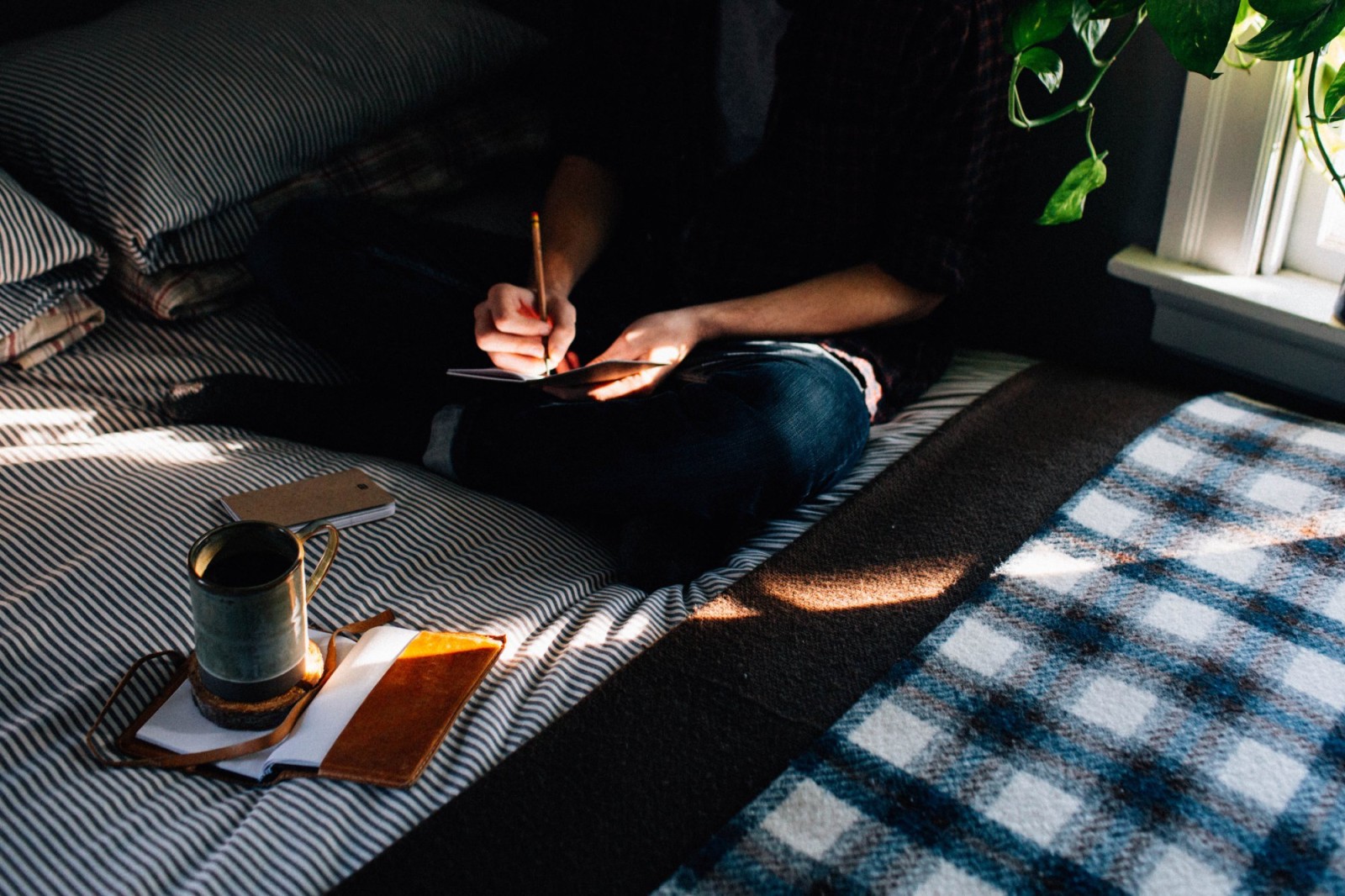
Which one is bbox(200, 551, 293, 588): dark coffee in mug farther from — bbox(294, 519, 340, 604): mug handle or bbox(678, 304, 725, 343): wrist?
bbox(678, 304, 725, 343): wrist

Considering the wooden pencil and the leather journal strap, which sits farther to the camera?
the wooden pencil

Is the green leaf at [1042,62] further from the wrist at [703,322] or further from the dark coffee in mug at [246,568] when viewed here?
the dark coffee in mug at [246,568]

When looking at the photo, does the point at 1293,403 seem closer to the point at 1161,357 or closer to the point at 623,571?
the point at 1161,357

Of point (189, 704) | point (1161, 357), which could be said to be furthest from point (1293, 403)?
point (189, 704)

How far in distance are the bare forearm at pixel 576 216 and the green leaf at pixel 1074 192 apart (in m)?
0.53

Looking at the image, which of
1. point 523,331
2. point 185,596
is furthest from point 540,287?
point 185,596

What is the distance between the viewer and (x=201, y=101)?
53.2 inches

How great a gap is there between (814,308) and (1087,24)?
0.39 metres

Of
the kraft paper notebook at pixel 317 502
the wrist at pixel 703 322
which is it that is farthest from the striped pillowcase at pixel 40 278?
the wrist at pixel 703 322

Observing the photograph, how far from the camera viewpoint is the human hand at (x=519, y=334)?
1.14m

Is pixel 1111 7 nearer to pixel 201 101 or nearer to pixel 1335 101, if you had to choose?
pixel 1335 101

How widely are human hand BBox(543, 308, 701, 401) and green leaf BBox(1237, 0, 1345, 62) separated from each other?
1.88 ft

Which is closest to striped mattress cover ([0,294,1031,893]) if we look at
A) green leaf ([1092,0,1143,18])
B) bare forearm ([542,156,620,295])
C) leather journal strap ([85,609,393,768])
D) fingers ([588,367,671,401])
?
leather journal strap ([85,609,393,768])

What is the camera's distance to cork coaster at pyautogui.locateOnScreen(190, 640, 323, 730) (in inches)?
31.9
